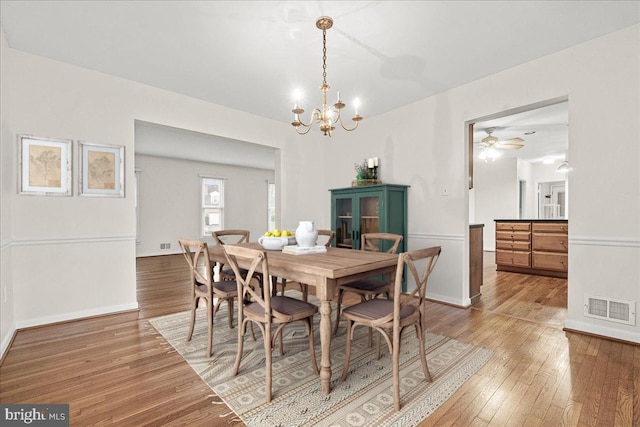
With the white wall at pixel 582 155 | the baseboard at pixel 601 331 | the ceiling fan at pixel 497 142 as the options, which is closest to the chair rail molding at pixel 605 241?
the white wall at pixel 582 155

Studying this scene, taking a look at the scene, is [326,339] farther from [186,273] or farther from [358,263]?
[186,273]

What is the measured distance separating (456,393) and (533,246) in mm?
4242

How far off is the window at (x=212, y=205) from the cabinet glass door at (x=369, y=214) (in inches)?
221

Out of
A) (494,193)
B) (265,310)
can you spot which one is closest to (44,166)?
(265,310)

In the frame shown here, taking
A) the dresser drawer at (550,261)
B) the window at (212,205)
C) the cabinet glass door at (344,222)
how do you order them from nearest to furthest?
1. the cabinet glass door at (344,222)
2. the dresser drawer at (550,261)
3. the window at (212,205)

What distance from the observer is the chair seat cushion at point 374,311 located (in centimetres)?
179

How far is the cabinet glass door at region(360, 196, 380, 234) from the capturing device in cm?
388

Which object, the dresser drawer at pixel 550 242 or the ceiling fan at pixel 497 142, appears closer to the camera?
the dresser drawer at pixel 550 242

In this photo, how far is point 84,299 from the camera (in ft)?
10.1

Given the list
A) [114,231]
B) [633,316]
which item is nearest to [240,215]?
[114,231]

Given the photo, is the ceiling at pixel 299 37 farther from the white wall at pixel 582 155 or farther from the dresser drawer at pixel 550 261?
the dresser drawer at pixel 550 261

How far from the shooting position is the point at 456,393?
178 centimetres

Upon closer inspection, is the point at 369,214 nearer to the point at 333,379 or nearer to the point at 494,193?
the point at 333,379

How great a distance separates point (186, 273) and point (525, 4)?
18.4 feet
